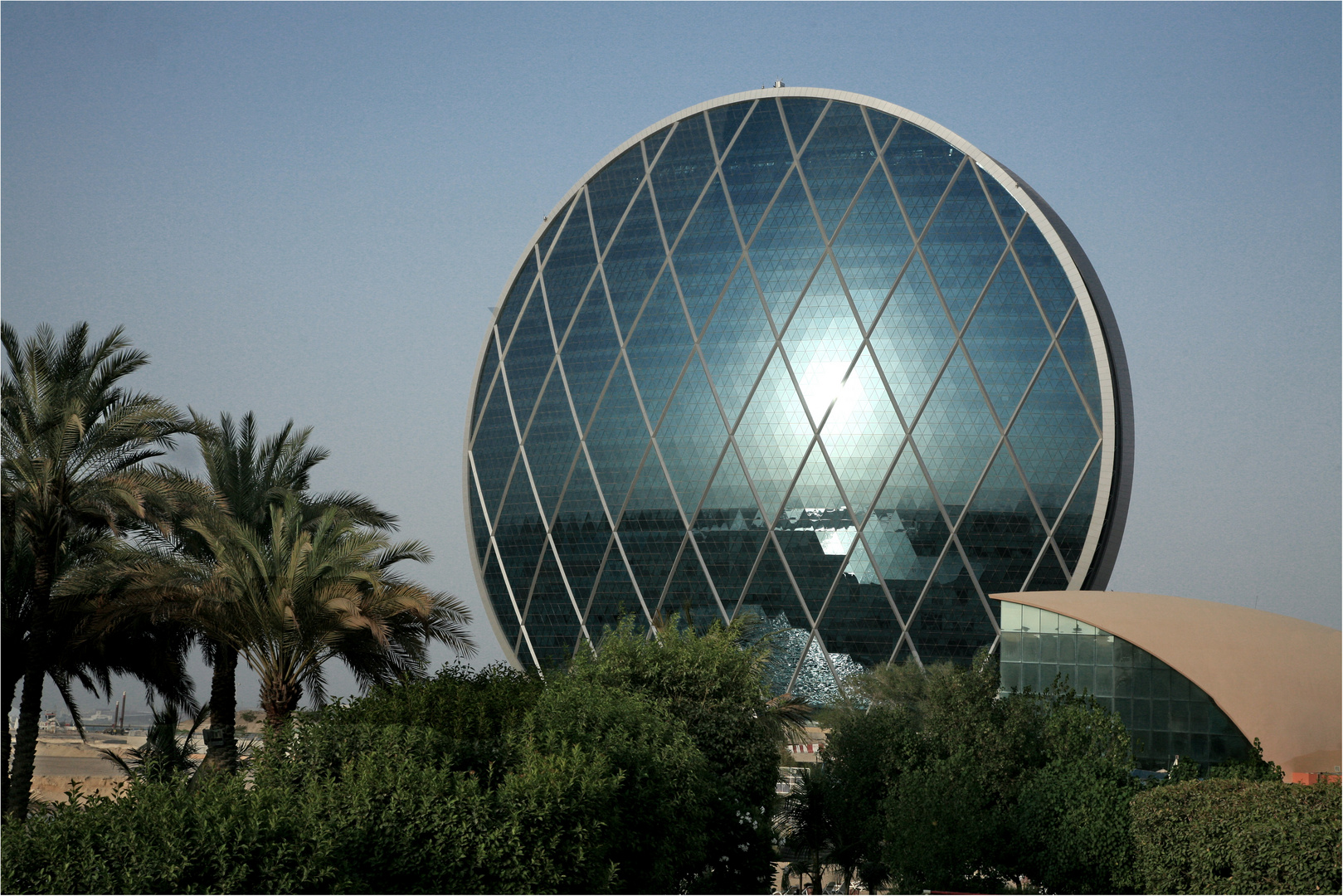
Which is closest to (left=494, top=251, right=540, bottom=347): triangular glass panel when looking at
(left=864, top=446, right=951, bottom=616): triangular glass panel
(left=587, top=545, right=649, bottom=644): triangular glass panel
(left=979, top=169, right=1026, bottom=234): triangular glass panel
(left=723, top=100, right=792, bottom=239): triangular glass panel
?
(left=723, top=100, right=792, bottom=239): triangular glass panel

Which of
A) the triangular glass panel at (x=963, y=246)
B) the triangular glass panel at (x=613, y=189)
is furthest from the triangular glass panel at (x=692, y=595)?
the triangular glass panel at (x=613, y=189)

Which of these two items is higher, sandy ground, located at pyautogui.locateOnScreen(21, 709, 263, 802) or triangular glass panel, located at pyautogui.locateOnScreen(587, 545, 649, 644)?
triangular glass panel, located at pyautogui.locateOnScreen(587, 545, 649, 644)

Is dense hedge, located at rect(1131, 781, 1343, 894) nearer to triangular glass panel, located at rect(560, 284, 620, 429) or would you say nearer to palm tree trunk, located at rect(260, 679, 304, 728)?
palm tree trunk, located at rect(260, 679, 304, 728)

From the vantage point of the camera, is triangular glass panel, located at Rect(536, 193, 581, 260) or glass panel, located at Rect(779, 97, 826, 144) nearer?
glass panel, located at Rect(779, 97, 826, 144)

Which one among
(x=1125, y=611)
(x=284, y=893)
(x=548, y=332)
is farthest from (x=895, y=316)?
A: (x=284, y=893)

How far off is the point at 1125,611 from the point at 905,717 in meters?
6.53

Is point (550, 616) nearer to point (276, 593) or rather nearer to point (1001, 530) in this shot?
point (1001, 530)

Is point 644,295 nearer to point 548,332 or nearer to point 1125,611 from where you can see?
point 548,332

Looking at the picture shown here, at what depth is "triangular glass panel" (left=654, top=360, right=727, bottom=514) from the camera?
53719 mm

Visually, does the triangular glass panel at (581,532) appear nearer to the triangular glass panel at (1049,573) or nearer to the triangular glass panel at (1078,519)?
the triangular glass panel at (1049,573)

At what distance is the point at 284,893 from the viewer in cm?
1252

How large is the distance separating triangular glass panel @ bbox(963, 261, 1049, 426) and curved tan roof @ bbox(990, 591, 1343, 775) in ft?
58.8

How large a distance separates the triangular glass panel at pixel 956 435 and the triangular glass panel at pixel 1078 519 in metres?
3.39

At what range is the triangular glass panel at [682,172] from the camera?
5691 cm
